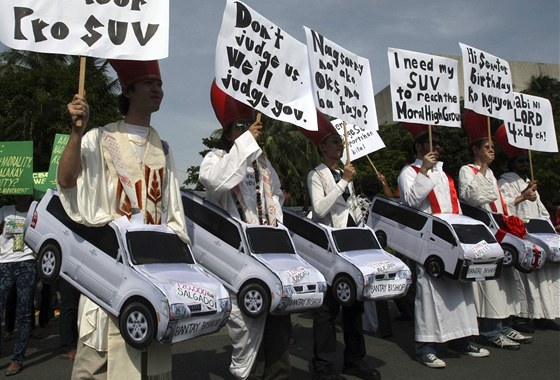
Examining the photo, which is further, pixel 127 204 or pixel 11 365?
pixel 11 365

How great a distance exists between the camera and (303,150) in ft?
102

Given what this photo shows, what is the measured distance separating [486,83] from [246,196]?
4.06m

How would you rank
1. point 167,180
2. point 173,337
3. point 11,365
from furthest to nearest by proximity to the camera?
point 11,365 → point 167,180 → point 173,337

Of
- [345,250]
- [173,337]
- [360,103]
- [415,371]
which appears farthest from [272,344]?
[360,103]

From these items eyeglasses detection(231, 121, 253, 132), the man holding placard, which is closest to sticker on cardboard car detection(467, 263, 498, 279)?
the man holding placard

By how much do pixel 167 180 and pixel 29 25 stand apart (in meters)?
1.14

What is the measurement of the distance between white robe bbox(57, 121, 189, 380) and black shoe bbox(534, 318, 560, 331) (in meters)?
6.08

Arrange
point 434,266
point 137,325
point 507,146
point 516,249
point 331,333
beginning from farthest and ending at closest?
point 507,146
point 516,249
point 434,266
point 331,333
point 137,325

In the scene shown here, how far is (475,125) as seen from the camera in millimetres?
6980

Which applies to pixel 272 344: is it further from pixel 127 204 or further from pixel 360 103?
pixel 360 103

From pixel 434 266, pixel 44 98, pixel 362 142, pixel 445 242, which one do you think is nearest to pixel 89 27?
pixel 445 242

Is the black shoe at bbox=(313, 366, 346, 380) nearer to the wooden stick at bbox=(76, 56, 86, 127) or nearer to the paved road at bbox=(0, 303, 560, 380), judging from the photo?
the paved road at bbox=(0, 303, 560, 380)

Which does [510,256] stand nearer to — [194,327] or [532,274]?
[532,274]

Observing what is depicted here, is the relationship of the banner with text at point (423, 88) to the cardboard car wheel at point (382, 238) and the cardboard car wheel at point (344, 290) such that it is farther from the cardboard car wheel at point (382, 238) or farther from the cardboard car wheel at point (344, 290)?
the cardboard car wheel at point (344, 290)
